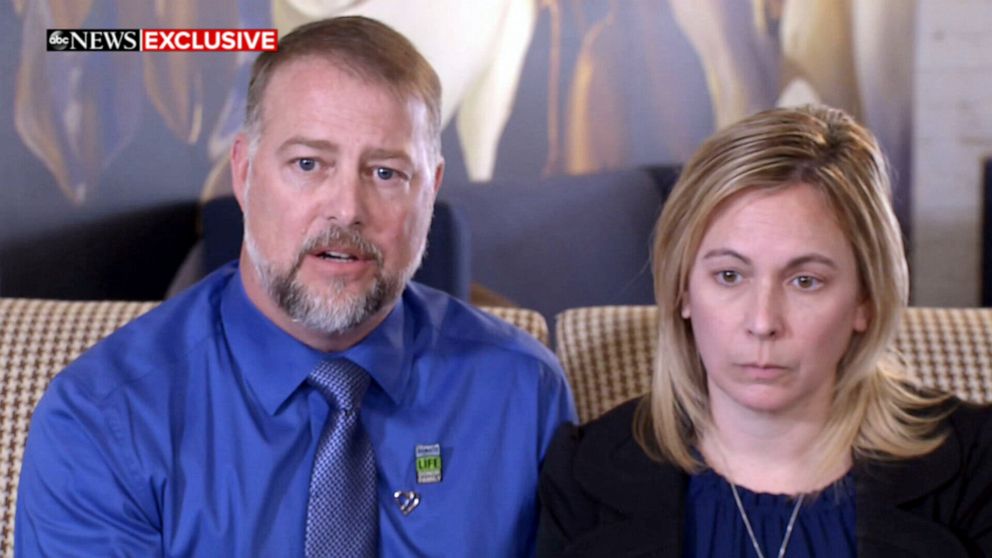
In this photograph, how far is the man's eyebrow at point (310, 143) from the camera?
5.09ft

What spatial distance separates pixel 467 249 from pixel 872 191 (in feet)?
4.20

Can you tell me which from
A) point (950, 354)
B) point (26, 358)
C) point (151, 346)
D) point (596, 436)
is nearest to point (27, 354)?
point (26, 358)

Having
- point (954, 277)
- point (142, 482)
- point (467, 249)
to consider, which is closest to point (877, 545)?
point (142, 482)

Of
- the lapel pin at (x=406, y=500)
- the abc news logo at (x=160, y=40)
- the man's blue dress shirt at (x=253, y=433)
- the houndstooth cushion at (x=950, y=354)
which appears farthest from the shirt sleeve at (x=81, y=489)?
the houndstooth cushion at (x=950, y=354)

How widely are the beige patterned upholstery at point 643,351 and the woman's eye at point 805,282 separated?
426 mm

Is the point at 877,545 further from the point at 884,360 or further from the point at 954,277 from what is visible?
the point at 954,277

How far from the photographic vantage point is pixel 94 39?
2.32 meters

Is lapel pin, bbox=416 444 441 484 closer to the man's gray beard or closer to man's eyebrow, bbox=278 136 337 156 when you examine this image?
the man's gray beard

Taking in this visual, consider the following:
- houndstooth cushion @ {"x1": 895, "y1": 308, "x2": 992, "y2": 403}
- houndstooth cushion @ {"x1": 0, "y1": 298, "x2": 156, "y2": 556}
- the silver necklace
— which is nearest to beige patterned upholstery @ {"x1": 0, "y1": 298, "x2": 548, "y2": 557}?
houndstooth cushion @ {"x1": 0, "y1": 298, "x2": 156, "y2": 556}

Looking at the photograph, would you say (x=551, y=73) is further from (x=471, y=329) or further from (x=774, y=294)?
(x=774, y=294)

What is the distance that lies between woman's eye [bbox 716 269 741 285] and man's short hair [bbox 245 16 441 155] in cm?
41

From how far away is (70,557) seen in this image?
1.48m

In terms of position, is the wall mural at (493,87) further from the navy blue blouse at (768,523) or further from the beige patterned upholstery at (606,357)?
the navy blue blouse at (768,523)

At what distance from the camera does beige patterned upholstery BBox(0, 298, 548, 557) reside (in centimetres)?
178
